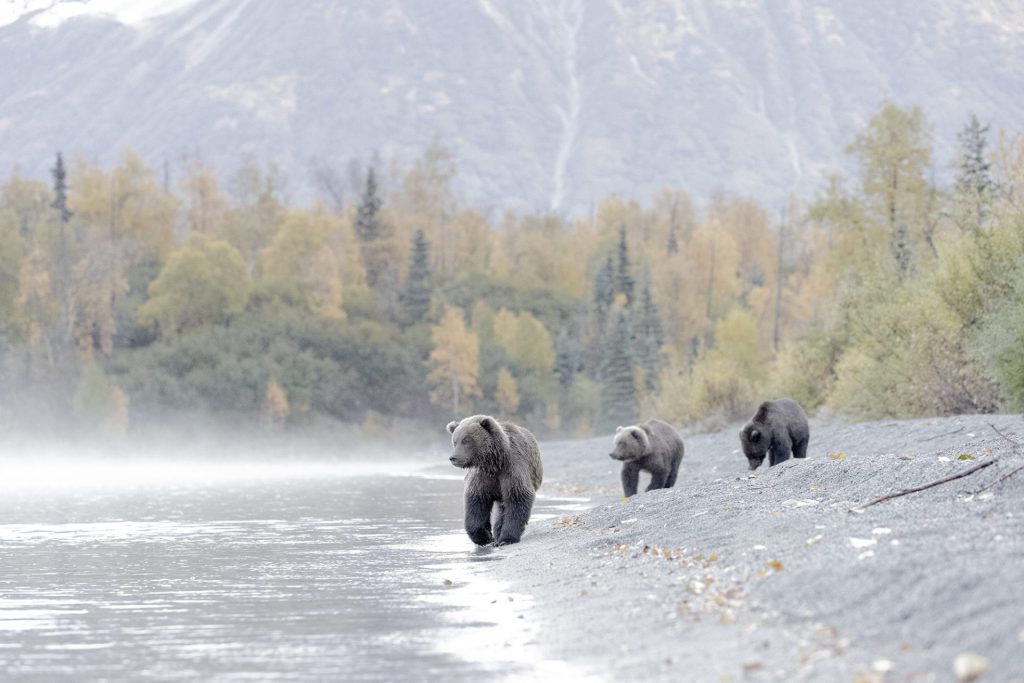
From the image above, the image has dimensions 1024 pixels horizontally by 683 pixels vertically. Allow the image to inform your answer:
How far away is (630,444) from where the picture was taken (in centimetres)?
2142

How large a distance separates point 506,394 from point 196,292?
21.8 m

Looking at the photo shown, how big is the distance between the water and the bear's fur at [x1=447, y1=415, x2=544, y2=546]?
541 millimetres

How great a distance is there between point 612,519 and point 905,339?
22785 mm

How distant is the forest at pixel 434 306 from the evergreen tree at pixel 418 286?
0.54 feet

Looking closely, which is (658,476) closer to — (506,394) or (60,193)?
(506,394)

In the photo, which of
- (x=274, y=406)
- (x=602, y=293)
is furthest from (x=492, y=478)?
(x=602, y=293)

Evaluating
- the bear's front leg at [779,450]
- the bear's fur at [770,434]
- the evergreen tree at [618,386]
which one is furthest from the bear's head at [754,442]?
the evergreen tree at [618,386]

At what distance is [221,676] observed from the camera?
27.9 ft

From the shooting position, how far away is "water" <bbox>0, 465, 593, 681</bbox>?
8914 mm

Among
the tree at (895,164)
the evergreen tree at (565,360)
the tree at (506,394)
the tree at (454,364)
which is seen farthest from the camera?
the evergreen tree at (565,360)

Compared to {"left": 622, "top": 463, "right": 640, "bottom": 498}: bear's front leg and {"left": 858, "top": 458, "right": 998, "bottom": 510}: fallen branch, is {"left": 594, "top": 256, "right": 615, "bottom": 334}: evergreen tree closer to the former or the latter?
{"left": 622, "top": 463, "right": 640, "bottom": 498}: bear's front leg

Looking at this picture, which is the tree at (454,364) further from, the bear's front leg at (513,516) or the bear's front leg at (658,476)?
the bear's front leg at (513,516)

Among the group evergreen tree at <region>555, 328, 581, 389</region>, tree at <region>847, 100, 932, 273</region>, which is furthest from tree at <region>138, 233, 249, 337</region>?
tree at <region>847, 100, 932, 273</region>

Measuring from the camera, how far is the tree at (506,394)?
86.9m
